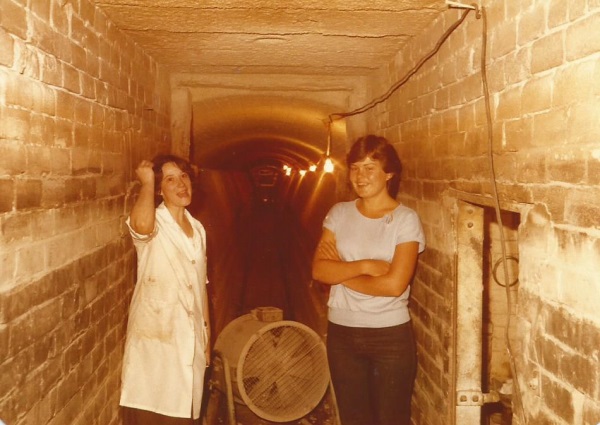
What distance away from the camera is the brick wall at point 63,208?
2453 millimetres

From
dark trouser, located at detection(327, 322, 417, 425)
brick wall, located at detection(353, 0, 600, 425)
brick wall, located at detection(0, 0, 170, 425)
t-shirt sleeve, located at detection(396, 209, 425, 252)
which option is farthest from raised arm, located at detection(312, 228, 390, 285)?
brick wall, located at detection(0, 0, 170, 425)

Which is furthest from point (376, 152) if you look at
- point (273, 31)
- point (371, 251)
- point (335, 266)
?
point (273, 31)

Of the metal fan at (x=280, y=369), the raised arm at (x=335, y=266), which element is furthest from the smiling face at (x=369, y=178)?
the metal fan at (x=280, y=369)

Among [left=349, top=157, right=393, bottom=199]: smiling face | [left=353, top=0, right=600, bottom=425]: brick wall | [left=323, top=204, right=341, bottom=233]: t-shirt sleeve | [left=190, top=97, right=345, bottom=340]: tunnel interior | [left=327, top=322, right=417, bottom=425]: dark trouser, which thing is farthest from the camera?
[left=190, top=97, right=345, bottom=340]: tunnel interior

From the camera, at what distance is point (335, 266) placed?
3.74 meters

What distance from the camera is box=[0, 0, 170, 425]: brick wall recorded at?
2453 millimetres

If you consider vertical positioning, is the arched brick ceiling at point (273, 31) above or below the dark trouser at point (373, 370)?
above

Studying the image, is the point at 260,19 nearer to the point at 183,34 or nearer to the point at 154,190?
the point at 183,34

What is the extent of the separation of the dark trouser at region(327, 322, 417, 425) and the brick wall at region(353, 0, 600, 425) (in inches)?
9.5

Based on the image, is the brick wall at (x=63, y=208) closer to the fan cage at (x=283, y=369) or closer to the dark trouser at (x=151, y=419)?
the dark trouser at (x=151, y=419)

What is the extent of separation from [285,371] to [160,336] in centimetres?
185

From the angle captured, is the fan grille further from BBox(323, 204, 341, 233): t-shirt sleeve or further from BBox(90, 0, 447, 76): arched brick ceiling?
BBox(90, 0, 447, 76): arched brick ceiling

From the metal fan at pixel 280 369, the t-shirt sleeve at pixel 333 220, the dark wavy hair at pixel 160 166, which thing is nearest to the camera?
the dark wavy hair at pixel 160 166

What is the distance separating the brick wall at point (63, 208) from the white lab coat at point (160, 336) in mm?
293
